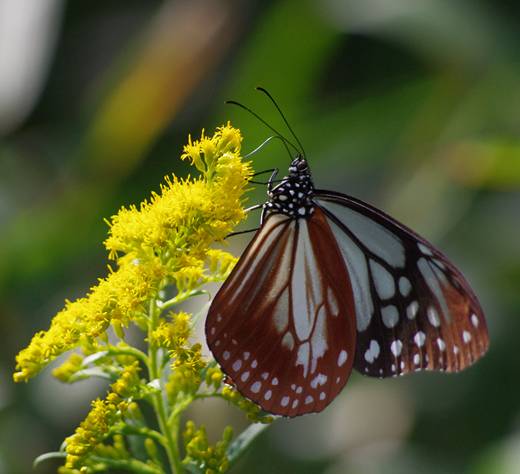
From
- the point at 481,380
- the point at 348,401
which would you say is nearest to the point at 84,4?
the point at 348,401

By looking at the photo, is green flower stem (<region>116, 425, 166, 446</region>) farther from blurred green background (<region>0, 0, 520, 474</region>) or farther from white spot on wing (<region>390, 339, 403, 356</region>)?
blurred green background (<region>0, 0, 520, 474</region>)

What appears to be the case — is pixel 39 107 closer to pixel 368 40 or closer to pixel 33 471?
pixel 368 40

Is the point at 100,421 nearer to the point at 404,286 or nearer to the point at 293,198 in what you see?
the point at 293,198

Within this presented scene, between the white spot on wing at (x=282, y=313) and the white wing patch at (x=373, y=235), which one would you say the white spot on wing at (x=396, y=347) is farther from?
the white spot on wing at (x=282, y=313)

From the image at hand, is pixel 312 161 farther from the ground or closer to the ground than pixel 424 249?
farther from the ground

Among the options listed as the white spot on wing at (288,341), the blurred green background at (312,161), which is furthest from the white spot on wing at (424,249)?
the blurred green background at (312,161)

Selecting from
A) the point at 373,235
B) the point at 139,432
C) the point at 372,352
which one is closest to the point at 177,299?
the point at 139,432
